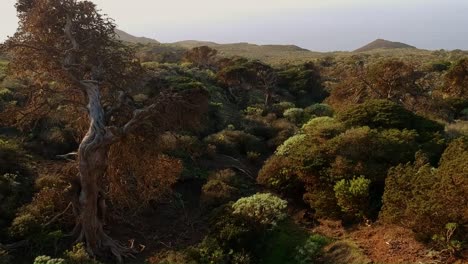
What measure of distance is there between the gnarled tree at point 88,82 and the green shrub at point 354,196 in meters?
4.83

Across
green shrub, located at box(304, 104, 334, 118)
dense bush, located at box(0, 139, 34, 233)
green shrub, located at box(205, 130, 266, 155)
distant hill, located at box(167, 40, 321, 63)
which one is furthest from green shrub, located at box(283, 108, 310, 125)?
distant hill, located at box(167, 40, 321, 63)

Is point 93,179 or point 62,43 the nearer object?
point 93,179

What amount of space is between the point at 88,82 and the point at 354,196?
328 inches

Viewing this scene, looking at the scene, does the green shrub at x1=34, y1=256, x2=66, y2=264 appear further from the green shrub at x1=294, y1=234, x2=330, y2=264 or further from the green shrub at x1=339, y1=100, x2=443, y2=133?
the green shrub at x1=339, y1=100, x2=443, y2=133

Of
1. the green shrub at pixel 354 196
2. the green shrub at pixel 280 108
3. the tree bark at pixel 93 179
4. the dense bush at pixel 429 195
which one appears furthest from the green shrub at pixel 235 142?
the dense bush at pixel 429 195

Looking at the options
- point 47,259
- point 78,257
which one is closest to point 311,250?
→ point 78,257

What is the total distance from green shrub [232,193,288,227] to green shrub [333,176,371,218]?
1.67m

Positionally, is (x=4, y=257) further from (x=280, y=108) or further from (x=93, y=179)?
(x=280, y=108)

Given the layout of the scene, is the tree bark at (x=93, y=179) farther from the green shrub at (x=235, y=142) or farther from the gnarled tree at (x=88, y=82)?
the green shrub at (x=235, y=142)

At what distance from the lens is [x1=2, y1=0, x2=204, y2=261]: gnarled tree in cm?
1221

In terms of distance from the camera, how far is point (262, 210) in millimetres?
12875

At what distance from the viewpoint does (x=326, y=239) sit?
40.9ft

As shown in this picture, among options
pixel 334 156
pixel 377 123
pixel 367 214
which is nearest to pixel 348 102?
pixel 377 123

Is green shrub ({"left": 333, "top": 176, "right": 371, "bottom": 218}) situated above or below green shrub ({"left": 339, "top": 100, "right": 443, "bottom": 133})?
below
